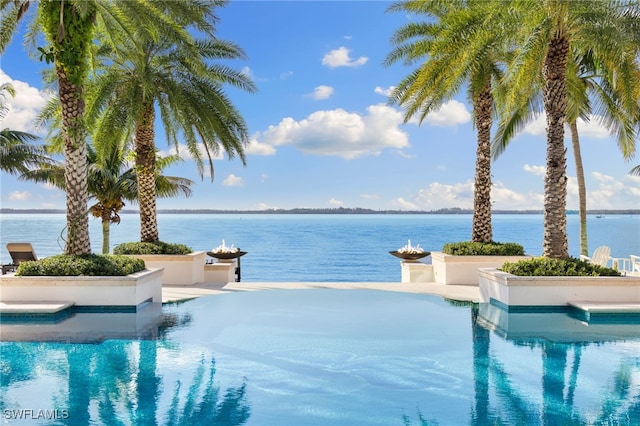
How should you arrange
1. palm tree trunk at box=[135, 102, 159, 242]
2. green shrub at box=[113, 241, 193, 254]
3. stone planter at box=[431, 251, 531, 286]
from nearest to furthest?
1. stone planter at box=[431, 251, 531, 286]
2. green shrub at box=[113, 241, 193, 254]
3. palm tree trunk at box=[135, 102, 159, 242]

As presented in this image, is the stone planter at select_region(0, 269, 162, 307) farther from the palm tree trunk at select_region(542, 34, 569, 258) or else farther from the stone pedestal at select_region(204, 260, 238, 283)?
the palm tree trunk at select_region(542, 34, 569, 258)

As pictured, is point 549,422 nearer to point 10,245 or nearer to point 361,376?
point 361,376

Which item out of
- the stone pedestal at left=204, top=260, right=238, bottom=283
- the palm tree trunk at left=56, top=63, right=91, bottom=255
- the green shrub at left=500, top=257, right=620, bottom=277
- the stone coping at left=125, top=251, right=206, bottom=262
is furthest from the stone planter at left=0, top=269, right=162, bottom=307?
the green shrub at left=500, top=257, right=620, bottom=277

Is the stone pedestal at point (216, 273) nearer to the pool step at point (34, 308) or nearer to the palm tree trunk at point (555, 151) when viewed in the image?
the pool step at point (34, 308)

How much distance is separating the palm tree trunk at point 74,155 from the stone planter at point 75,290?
3.54ft

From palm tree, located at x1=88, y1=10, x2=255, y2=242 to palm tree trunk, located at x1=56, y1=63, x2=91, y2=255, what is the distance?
2113 millimetres

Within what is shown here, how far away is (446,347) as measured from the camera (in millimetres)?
9000

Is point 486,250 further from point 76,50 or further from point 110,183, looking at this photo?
point 110,183

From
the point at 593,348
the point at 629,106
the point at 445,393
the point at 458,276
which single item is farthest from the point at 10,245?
the point at 629,106

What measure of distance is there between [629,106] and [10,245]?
18.2 meters

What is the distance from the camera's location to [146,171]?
1620cm

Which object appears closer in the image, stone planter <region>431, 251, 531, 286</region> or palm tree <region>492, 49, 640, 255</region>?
stone planter <region>431, 251, 531, 286</region>

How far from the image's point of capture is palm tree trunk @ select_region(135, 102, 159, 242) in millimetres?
16078

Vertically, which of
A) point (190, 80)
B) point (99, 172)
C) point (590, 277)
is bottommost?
point (590, 277)
